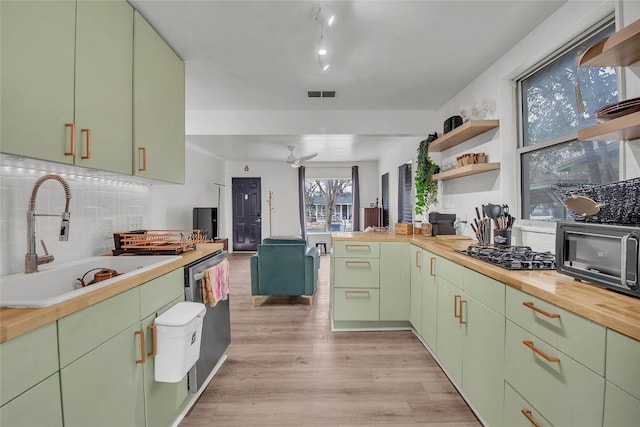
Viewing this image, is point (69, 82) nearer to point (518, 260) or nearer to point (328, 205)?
point (518, 260)

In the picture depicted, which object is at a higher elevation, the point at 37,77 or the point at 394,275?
the point at 37,77

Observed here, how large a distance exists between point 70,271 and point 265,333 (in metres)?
1.78

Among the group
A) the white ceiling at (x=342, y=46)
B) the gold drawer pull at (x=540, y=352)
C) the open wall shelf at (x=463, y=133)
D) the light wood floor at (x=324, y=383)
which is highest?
the white ceiling at (x=342, y=46)

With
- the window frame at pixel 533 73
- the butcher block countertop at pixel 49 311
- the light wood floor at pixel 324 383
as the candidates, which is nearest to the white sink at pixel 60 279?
the butcher block countertop at pixel 49 311

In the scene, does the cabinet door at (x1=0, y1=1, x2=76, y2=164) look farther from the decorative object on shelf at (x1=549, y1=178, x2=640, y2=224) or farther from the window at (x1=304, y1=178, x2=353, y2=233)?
the window at (x1=304, y1=178, x2=353, y2=233)

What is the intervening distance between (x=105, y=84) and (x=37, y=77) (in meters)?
0.42

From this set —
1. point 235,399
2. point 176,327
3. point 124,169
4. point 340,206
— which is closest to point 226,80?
point 124,169

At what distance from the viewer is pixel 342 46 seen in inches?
87.4

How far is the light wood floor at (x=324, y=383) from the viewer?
1729 mm

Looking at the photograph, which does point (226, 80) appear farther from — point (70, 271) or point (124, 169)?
point (70, 271)

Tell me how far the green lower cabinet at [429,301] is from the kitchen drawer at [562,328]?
36.7 inches

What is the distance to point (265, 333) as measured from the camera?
2.89m

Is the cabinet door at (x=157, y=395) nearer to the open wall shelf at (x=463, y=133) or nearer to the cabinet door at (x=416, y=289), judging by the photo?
the cabinet door at (x=416, y=289)

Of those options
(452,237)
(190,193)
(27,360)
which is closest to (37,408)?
(27,360)
